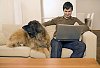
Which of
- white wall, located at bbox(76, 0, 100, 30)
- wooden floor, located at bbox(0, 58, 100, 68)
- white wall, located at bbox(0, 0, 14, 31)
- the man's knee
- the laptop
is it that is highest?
white wall, located at bbox(76, 0, 100, 30)

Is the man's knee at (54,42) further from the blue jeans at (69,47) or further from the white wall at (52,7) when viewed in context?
the white wall at (52,7)

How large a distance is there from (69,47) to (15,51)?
0.88 meters

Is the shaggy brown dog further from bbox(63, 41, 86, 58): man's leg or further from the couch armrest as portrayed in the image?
the couch armrest

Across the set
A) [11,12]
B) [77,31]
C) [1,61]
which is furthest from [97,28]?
[1,61]

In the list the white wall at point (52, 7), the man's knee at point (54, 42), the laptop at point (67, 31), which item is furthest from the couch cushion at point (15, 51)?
the white wall at point (52, 7)

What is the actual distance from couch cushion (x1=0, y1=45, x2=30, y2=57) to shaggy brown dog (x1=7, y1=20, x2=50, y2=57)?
8cm

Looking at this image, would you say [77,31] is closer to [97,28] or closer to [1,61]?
[1,61]

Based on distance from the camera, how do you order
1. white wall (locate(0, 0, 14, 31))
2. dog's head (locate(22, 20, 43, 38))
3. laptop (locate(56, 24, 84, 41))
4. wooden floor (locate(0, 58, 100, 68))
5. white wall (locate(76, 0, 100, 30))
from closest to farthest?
wooden floor (locate(0, 58, 100, 68)) → laptop (locate(56, 24, 84, 41)) → dog's head (locate(22, 20, 43, 38)) → white wall (locate(0, 0, 14, 31)) → white wall (locate(76, 0, 100, 30))

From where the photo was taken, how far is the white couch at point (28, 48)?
3.39 meters

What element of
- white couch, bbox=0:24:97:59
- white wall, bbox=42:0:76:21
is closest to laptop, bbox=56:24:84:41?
white couch, bbox=0:24:97:59

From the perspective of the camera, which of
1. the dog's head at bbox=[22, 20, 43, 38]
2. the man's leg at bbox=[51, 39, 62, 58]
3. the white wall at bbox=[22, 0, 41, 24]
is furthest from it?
the white wall at bbox=[22, 0, 41, 24]

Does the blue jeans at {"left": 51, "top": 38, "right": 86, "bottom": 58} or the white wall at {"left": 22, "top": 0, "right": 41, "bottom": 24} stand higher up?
the white wall at {"left": 22, "top": 0, "right": 41, "bottom": 24}

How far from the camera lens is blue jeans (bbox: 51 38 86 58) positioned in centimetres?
340

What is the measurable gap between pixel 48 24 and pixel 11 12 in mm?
1744
